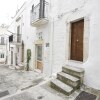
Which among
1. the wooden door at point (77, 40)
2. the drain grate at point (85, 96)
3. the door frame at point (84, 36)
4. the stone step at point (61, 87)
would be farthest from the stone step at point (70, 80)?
the wooden door at point (77, 40)

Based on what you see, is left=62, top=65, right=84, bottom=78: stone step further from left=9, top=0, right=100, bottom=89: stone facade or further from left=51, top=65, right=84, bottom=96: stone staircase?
left=9, top=0, right=100, bottom=89: stone facade

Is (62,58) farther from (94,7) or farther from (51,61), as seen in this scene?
(94,7)

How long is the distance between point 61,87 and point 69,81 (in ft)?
1.38

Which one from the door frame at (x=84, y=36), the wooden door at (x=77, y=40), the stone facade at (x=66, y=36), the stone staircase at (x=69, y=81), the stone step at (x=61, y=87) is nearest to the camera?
the stone step at (x=61, y=87)

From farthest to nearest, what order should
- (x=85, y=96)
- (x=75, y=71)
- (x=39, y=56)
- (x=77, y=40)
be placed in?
1. (x=39, y=56)
2. (x=77, y=40)
3. (x=75, y=71)
4. (x=85, y=96)

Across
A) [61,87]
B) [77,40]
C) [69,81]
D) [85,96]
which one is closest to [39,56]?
[77,40]

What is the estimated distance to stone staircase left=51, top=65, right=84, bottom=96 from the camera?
5.54 meters

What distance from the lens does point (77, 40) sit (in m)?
7.24

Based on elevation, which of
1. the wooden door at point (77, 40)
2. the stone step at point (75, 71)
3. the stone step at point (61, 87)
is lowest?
the stone step at point (61, 87)

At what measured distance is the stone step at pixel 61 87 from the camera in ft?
17.7

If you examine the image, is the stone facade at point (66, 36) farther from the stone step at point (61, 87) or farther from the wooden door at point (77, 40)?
the stone step at point (61, 87)

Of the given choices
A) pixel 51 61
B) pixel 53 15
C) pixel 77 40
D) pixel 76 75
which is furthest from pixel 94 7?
pixel 51 61

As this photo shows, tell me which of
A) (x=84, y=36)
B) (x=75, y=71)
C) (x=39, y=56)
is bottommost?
(x=75, y=71)

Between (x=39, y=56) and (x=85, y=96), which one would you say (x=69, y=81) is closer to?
(x=85, y=96)
